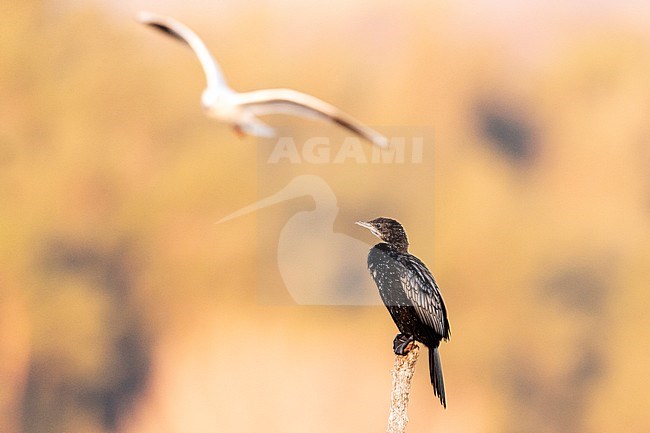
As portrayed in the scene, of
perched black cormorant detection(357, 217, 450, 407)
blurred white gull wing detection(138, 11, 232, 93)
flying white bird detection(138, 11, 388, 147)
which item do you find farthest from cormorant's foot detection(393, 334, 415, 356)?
blurred white gull wing detection(138, 11, 232, 93)

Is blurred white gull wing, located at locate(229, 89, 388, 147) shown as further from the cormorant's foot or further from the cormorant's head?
the cormorant's foot

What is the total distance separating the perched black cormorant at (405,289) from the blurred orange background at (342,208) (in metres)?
0.56

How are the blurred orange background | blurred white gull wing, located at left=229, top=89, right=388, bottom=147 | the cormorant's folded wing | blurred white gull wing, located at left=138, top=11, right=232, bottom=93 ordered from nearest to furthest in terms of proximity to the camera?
blurred white gull wing, located at left=229, top=89, right=388, bottom=147, blurred white gull wing, located at left=138, top=11, right=232, bottom=93, the cormorant's folded wing, the blurred orange background

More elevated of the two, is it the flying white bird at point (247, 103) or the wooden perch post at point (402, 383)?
the flying white bird at point (247, 103)

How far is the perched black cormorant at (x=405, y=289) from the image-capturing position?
191cm

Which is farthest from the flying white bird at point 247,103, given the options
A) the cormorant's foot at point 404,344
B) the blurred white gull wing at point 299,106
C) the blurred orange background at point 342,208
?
the blurred orange background at point 342,208

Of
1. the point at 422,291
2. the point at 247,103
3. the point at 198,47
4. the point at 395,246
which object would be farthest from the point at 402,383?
the point at 198,47

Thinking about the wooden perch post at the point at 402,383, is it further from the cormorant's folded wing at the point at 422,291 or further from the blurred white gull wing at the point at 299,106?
the blurred white gull wing at the point at 299,106

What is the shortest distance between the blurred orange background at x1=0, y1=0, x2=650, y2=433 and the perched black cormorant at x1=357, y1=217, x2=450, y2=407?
56cm

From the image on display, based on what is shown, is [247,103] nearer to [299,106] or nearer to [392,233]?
[299,106]

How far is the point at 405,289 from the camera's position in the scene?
1.91m

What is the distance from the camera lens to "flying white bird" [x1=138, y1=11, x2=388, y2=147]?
149 cm

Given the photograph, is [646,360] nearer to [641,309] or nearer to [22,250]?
[641,309]

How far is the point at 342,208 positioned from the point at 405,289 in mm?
650
